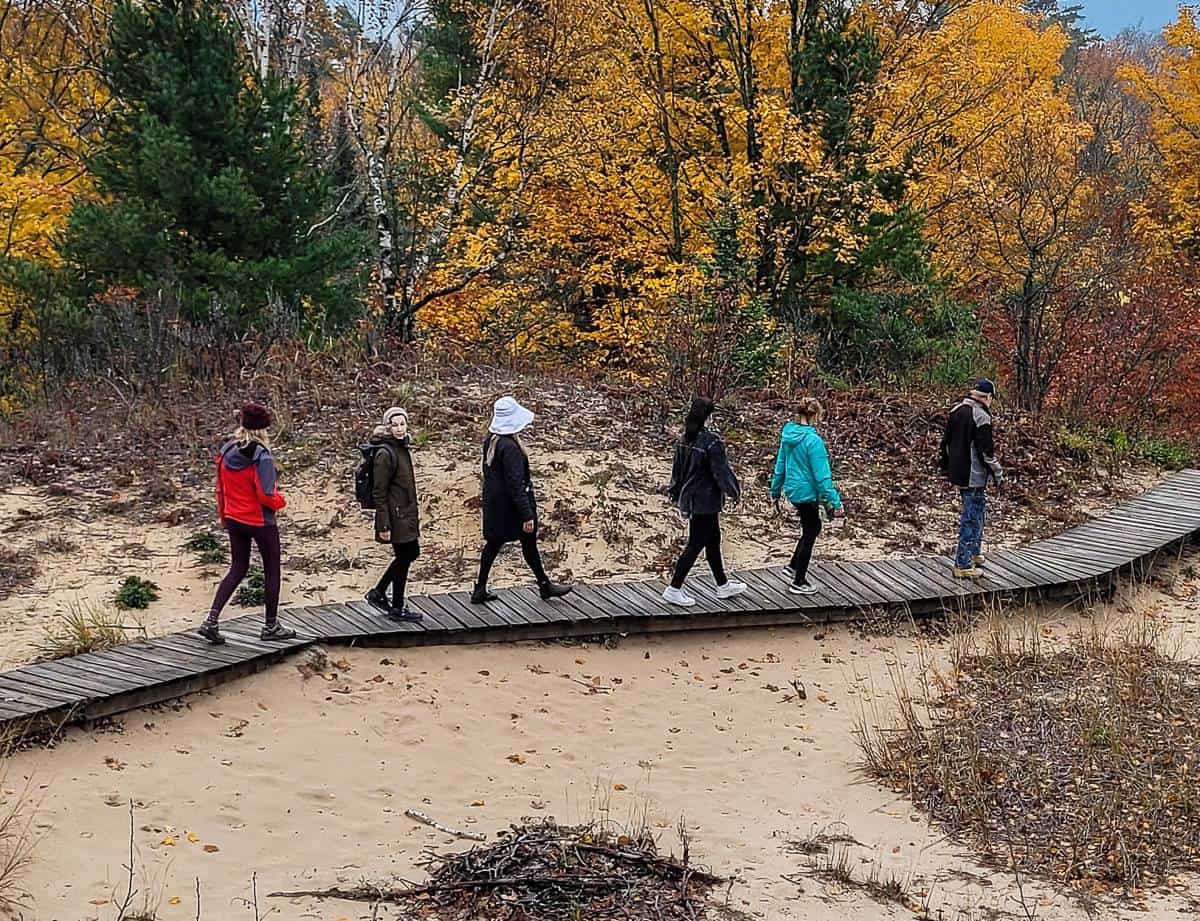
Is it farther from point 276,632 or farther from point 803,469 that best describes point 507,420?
point 803,469

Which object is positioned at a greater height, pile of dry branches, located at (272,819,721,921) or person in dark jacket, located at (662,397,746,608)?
person in dark jacket, located at (662,397,746,608)

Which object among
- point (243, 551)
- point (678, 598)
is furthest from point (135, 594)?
point (678, 598)

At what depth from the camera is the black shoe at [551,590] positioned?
10086 mm

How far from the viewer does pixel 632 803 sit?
746 centimetres

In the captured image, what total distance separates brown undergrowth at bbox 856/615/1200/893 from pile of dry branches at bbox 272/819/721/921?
2193 mm

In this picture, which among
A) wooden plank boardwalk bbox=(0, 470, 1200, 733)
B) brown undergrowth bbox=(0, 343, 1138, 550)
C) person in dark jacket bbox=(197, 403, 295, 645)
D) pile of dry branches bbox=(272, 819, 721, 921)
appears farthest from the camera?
brown undergrowth bbox=(0, 343, 1138, 550)

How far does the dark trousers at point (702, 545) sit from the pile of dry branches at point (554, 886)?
379cm

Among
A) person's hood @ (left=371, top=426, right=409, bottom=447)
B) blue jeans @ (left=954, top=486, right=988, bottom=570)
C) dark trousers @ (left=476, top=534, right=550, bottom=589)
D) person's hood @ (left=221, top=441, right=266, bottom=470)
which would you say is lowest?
dark trousers @ (left=476, top=534, right=550, bottom=589)

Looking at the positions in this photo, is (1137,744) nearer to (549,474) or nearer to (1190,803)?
(1190,803)

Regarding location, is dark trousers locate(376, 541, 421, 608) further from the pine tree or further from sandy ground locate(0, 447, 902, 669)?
the pine tree

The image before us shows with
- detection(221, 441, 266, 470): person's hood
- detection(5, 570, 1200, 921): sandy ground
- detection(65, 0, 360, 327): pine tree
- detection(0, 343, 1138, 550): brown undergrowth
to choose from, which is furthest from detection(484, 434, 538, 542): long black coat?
detection(65, 0, 360, 327): pine tree

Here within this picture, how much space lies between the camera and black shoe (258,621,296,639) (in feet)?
28.8

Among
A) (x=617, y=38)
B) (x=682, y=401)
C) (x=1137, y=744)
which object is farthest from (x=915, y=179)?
(x=1137, y=744)

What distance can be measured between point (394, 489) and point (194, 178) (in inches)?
343
